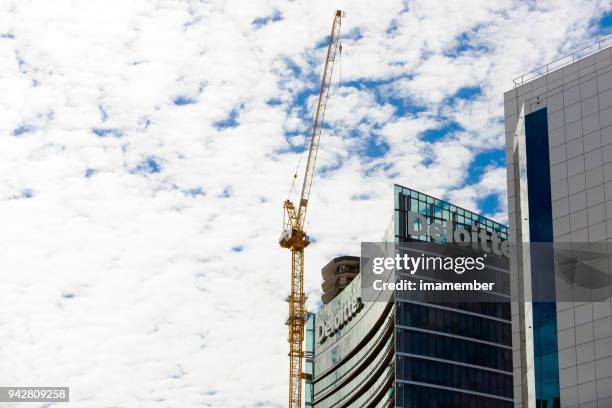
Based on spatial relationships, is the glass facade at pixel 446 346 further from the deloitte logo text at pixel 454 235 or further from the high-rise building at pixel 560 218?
the high-rise building at pixel 560 218

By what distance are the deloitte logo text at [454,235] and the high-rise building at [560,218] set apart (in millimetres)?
77970

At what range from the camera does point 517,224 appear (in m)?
94.0

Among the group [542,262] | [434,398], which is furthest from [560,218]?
[434,398]

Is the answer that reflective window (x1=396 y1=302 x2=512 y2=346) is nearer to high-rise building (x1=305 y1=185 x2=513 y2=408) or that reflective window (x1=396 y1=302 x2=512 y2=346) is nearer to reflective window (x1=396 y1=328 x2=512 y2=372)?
high-rise building (x1=305 y1=185 x2=513 y2=408)

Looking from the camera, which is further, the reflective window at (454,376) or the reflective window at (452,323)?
the reflective window at (452,323)

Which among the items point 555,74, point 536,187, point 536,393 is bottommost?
point 536,393

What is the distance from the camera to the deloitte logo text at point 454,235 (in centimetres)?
17412

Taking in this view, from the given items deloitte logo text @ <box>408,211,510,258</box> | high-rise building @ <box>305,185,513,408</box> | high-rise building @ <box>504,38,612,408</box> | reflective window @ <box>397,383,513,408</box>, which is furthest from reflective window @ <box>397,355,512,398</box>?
high-rise building @ <box>504,38,612,408</box>

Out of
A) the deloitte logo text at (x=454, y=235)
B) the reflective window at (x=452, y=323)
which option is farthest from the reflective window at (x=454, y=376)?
the deloitte logo text at (x=454, y=235)

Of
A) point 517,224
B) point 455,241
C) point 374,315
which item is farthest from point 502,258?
point 517,224

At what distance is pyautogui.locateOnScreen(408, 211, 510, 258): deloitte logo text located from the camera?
174 meters

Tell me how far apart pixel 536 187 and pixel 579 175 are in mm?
4093

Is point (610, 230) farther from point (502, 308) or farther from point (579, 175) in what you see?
point (502, 308)

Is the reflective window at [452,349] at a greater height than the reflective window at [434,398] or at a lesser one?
greater
